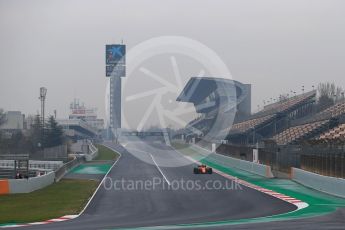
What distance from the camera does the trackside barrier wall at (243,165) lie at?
5083cm

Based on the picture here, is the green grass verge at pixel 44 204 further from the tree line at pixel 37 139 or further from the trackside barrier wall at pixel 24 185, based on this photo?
the tree line at pixel 37 139

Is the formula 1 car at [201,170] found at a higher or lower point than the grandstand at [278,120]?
lower

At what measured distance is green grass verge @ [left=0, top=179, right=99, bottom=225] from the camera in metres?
24.6

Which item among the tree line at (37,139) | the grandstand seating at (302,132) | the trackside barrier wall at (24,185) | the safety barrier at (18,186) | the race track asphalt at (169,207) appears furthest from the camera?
the tree line at (37,139)

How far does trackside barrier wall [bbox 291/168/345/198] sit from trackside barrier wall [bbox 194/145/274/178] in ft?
21.4

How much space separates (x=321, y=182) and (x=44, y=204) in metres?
15.0

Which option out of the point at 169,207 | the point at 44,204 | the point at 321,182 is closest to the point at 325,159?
the point at 321,182

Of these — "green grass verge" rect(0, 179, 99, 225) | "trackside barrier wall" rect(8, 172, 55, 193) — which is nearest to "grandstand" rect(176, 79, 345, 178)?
"green grass verge" rect(0, 179, 99, 225)

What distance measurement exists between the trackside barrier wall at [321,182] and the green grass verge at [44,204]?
39.9ft

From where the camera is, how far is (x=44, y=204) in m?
29.6

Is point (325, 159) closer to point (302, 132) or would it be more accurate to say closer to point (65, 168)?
point (65, 168)

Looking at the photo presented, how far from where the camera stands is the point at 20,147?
101375 millimetres

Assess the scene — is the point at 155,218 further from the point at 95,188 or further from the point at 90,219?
the point at 95,188

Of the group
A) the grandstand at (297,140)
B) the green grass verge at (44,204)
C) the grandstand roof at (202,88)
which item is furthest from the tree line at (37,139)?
the green grass verge at (44,204)
